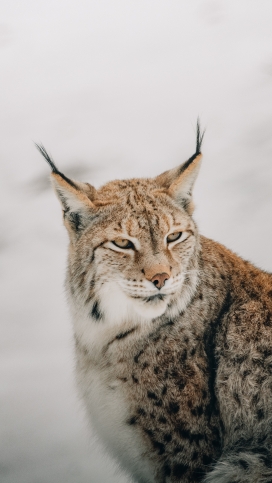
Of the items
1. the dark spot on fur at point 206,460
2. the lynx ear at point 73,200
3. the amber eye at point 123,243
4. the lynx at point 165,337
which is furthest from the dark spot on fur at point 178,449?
the lynx ear at point 73,200

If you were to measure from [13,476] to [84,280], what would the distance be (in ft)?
3.84

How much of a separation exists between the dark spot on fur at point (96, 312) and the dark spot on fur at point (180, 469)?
2.47 ft

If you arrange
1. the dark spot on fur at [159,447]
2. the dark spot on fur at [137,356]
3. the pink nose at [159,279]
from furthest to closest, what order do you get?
the dark spot on fur at [137,356]
the dark spot on fur at [159,447]
the pink nose at [159,279]

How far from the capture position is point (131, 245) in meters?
2.83

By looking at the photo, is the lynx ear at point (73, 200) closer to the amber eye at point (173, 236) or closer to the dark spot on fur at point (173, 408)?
the amber eye at point (173, 236)

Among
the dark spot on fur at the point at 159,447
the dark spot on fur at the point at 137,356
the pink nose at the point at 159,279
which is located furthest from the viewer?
the dark spot on fur at the point at 137,356

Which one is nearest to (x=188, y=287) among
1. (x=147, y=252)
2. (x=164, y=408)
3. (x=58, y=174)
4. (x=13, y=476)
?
(x=147, y=252)

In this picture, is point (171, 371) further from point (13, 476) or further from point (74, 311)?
point (13, 476)

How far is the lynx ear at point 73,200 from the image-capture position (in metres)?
2.85

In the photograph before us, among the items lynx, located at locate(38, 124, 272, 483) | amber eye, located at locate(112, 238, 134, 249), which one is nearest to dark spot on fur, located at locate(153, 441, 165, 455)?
lynx, located at locate(38, 124, 272, 483)

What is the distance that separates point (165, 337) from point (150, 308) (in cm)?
22

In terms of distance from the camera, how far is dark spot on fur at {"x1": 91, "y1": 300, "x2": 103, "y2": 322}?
3017 mm

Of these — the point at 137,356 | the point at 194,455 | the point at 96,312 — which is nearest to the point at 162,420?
the point at 194,455

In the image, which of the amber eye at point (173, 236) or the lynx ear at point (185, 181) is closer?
the amber eye at point (173, 236)
